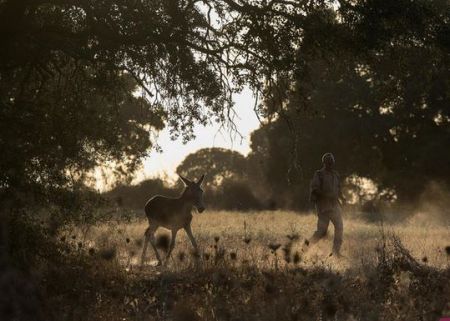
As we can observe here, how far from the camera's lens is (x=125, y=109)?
4669 centimetres

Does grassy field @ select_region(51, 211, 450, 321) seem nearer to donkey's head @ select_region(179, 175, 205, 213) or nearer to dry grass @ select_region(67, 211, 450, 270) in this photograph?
dry grass @ select_region(67, 211, 450, 270)

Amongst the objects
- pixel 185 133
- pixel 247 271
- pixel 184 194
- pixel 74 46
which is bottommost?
pixel 247 271

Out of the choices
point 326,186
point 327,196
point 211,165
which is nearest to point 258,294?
point 326,186

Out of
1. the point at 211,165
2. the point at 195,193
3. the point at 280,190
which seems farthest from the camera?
the point at 211,165

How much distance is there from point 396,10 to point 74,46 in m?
5.39

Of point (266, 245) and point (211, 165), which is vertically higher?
point (211, 165)

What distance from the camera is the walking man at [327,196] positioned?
18734mm

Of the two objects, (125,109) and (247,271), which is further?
(125,109)

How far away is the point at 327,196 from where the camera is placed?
18906 millimetres

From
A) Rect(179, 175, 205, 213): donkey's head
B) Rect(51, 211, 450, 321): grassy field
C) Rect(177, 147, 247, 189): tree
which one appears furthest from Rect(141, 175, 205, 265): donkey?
A: Rect(177, 147, 247, 189): tree

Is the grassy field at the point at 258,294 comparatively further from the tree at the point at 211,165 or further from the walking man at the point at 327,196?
the tree at the point at 211,165

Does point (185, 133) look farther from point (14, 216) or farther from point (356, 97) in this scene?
point (356, 97)

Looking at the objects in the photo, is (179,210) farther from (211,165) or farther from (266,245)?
(211,165)

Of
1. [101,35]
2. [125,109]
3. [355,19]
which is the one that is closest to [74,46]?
[101,35]
